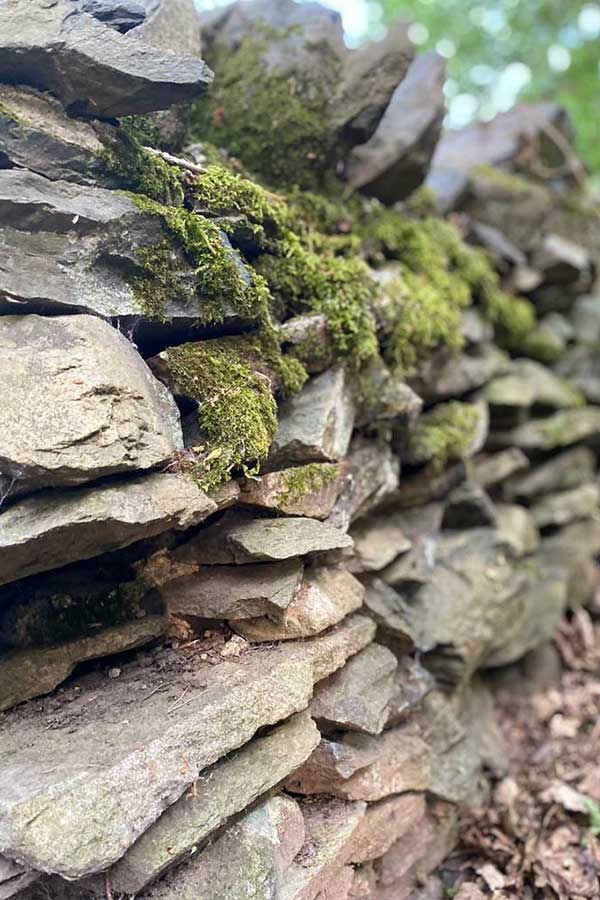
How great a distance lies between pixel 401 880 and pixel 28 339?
2913 mm

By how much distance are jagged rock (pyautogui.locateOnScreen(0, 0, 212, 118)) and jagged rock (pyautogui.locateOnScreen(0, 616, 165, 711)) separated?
213cm

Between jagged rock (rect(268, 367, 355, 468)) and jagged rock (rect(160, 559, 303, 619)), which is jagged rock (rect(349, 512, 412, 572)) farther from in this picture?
jagged rock (rect(160, 559, 303, 619))

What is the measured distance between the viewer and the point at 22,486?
82.7 inches

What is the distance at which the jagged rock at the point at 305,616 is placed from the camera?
8.64ft

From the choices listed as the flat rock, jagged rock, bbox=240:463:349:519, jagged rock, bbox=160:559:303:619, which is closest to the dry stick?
jagged rock, bbox=240:463:349:519

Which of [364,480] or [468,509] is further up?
[364,480]

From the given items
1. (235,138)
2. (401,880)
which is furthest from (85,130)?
(401,880)

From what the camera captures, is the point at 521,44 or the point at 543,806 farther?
the point at 521,44

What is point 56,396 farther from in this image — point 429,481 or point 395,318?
point 429,481

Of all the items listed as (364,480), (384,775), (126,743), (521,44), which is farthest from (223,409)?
(521,44)

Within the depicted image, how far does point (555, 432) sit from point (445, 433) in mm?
1904

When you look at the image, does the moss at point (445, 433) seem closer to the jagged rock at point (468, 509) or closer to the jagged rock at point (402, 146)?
the jagged rock at point (468, 509)

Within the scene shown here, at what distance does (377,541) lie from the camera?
365 cm

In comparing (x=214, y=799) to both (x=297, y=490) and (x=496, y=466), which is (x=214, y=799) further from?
(x=496, y=466)
